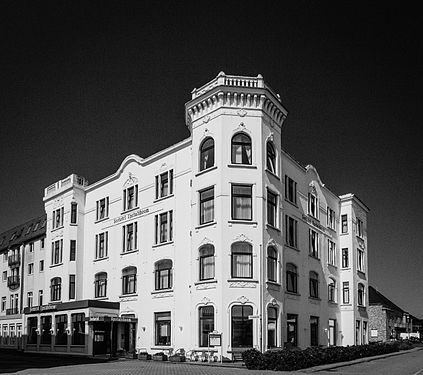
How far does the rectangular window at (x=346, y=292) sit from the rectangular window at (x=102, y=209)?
22.4 m

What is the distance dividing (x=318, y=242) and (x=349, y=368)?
2070 cm

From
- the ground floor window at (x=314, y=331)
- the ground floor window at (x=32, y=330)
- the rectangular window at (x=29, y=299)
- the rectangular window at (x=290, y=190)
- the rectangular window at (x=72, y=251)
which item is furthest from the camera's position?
the rectangular window at (x=29, y=299)

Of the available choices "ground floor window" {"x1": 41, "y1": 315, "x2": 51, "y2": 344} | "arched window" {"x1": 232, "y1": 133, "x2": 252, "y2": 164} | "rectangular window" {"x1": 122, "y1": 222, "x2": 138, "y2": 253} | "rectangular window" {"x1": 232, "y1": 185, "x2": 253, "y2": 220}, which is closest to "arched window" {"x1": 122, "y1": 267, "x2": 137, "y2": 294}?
"rectangular window" {"x1": 122, "y1": 222, "x2": 138, "y2": 253}

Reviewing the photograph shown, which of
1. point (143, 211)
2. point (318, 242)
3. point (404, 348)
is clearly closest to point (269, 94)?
point (143, 211)

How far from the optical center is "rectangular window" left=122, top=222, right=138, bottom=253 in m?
45.4

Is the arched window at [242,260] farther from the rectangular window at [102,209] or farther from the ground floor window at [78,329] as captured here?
the rectangular window at [102,209]

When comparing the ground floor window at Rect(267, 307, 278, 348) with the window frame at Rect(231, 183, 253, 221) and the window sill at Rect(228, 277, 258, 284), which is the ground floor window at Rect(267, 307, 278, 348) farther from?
the window frame at Rect(231, 183, 253, 221)

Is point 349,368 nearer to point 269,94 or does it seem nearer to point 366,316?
point 269,94

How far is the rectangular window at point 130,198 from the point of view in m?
46.0

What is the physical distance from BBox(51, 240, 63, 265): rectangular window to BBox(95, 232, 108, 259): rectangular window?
411cm

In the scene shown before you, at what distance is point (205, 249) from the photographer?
38375mm

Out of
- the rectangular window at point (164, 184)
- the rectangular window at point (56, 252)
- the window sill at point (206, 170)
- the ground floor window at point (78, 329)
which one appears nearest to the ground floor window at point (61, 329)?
the ground floor window at point (78, 329)

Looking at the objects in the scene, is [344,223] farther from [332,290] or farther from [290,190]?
[290,190]

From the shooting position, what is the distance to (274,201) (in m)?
40.0
